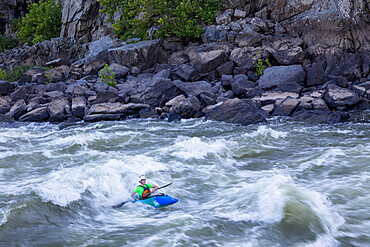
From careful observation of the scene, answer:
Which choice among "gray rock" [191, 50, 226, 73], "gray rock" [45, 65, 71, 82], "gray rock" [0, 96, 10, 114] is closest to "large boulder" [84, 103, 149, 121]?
"gray rock" [0, 96, 10, 114]

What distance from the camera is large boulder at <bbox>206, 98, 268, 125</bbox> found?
44.8 feet

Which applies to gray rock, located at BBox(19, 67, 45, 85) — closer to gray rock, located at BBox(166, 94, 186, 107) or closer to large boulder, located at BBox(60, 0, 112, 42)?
large boulder, located at BBox(60, 0, 112, 42)

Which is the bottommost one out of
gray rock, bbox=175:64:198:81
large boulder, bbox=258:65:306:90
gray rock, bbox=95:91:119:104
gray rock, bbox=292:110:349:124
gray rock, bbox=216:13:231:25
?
gray rock, bbox=292:110:349:124

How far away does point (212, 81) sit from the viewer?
2023 centimetres

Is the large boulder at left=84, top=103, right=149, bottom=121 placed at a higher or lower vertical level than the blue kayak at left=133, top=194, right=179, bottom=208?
lower

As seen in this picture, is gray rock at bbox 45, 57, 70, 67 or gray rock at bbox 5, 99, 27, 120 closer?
gray rock at bbox 5, 99, 27, 120

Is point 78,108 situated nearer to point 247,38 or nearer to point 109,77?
point 109,77

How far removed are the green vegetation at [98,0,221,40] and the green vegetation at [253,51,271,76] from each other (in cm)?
601

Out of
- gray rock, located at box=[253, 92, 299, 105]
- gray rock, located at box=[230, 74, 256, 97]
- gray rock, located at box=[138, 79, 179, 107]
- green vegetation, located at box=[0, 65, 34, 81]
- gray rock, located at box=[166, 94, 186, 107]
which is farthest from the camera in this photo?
green vegetation, located at box=[0, 65, 34, 81]

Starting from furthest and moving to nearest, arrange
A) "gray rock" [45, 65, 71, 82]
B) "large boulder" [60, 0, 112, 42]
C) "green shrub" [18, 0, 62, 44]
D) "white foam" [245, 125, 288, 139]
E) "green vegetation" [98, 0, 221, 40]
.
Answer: "green shrub" [18, 0, 62, 44], "large boulder" [60, 0, 112, 42], "green vegetation" [98, 0, 221, 40], "gray rock" [45, 65, 71, 82], "white foam" [245, 125, 288, 139]

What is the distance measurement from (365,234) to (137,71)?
65.7 feet

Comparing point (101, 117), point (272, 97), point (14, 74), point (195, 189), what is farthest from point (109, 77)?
point (195, 189)

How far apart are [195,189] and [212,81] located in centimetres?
1423

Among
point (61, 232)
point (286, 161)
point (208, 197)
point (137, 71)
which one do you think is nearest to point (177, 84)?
point (137, 71)
